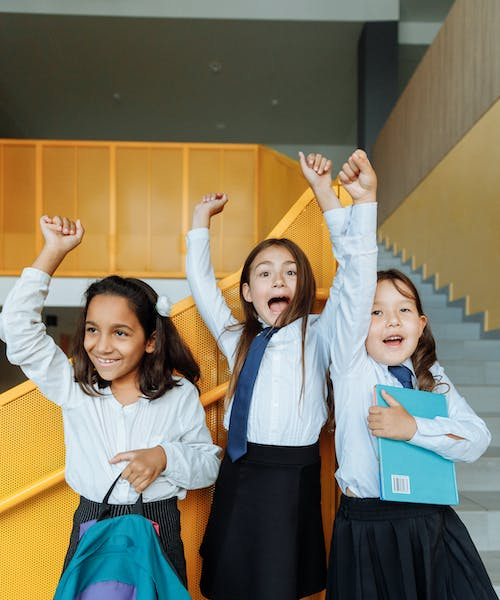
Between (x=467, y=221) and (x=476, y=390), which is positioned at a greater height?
(x=467, y=221)

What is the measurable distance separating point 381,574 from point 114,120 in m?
10.7

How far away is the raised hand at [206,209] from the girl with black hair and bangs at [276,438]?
10.4 inches

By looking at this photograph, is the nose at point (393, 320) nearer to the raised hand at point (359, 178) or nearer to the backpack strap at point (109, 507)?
the raised hand at point (359, 178)

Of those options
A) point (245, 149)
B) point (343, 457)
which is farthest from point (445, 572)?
point (245, 149)

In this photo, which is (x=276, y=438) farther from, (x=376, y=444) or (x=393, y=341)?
(x=393, y=341)

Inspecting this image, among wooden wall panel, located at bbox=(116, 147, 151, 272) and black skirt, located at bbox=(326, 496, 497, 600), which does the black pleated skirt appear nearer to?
black skirt, located at bbox=(326, 496, 497, 600)

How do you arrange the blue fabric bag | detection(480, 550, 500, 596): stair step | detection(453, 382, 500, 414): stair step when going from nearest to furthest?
the blue fabric bag → detection(480, 550, 500, 596): stair step → detection(453, 382, 500, 414): stair step

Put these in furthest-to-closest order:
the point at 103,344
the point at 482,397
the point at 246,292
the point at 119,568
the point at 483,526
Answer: the point at 482,397
the point at 483,526
the point at 246,292
the point at 103,344
the point at 119,568

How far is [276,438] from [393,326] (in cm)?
47

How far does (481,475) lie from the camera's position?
2.80 meters

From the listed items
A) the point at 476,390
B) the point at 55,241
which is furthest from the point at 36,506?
the point at 476,390

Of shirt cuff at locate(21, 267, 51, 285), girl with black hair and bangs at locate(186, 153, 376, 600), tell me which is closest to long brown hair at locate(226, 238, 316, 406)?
girl with black hair and bangs at locate(186, 153, 376, 600)

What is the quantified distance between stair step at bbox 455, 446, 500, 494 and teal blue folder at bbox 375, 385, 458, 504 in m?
1.55

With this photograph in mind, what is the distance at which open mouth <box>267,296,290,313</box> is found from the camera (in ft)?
5.36
